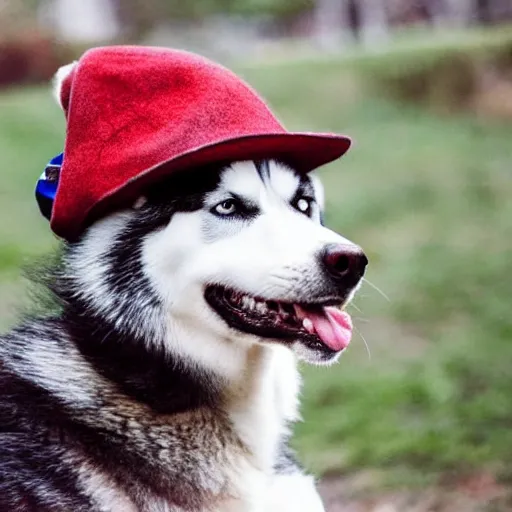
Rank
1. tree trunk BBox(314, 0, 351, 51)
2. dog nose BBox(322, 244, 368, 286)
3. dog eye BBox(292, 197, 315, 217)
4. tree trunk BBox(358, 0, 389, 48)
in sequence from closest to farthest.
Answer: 1. dog nose BBox(322, 244, 368, 286)
2. dog eye BBox(292, 197, 315, 217)
3. tree trunk BBox(358, 0, 389, 48)
4. tree trunk BBox(314, 0, 351, 51)

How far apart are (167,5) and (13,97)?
4.00 meters

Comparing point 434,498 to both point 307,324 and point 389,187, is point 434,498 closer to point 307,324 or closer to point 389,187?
point 307,324

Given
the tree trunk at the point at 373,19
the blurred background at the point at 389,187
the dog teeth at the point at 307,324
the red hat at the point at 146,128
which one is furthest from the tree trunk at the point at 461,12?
the dog teeth at the point at 307,324


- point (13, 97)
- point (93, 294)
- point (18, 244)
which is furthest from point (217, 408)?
point (13, 97)

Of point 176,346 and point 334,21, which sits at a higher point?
point 176,346

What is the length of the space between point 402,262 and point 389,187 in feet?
5.63

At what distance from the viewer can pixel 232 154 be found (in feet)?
6.98

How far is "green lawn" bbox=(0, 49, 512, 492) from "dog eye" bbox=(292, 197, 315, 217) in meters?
1.02

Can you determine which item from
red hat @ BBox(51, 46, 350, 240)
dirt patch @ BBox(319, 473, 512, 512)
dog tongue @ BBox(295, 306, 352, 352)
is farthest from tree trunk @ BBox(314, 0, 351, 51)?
dog tongue @ BBox(295, 306, 352, 352)

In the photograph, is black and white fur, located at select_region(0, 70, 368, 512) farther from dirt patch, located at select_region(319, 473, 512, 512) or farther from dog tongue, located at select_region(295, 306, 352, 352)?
dirt patch, located at select_region(319, 473, 512, 512)

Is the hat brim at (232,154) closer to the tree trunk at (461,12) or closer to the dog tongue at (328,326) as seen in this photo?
the dog tongue at (328,326)

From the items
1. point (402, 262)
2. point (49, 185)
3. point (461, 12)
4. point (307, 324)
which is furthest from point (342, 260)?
point (461, 12)

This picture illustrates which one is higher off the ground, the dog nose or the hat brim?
the hat brim

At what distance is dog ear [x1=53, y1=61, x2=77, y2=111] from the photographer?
7.64 feet
